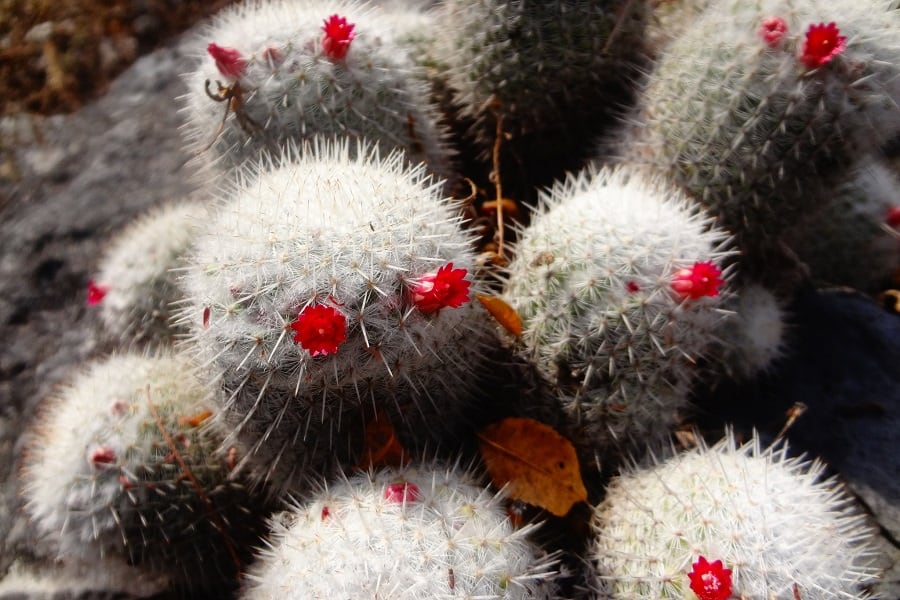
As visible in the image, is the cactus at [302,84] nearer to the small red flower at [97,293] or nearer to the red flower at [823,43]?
the small red flower at [97,293]

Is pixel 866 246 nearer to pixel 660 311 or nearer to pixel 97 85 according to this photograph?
pixel 660 311

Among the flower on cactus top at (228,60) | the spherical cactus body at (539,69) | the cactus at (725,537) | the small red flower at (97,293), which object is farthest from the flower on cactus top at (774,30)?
the small red flower at (97,293)

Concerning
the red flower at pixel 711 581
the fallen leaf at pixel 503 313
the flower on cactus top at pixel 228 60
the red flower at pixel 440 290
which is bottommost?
the red flower at pixel 711 581

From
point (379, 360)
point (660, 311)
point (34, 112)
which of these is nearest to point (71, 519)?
point (379, 360)

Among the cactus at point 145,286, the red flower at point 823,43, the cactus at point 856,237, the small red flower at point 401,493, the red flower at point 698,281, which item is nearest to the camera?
the small red flower at point 401,493

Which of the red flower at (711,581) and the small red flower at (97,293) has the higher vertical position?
the red flower at (711,581)

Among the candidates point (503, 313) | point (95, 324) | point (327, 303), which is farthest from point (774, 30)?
point (95, 324)

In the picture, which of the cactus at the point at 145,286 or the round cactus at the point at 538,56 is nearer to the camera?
the round cactus at the point at 538,56
